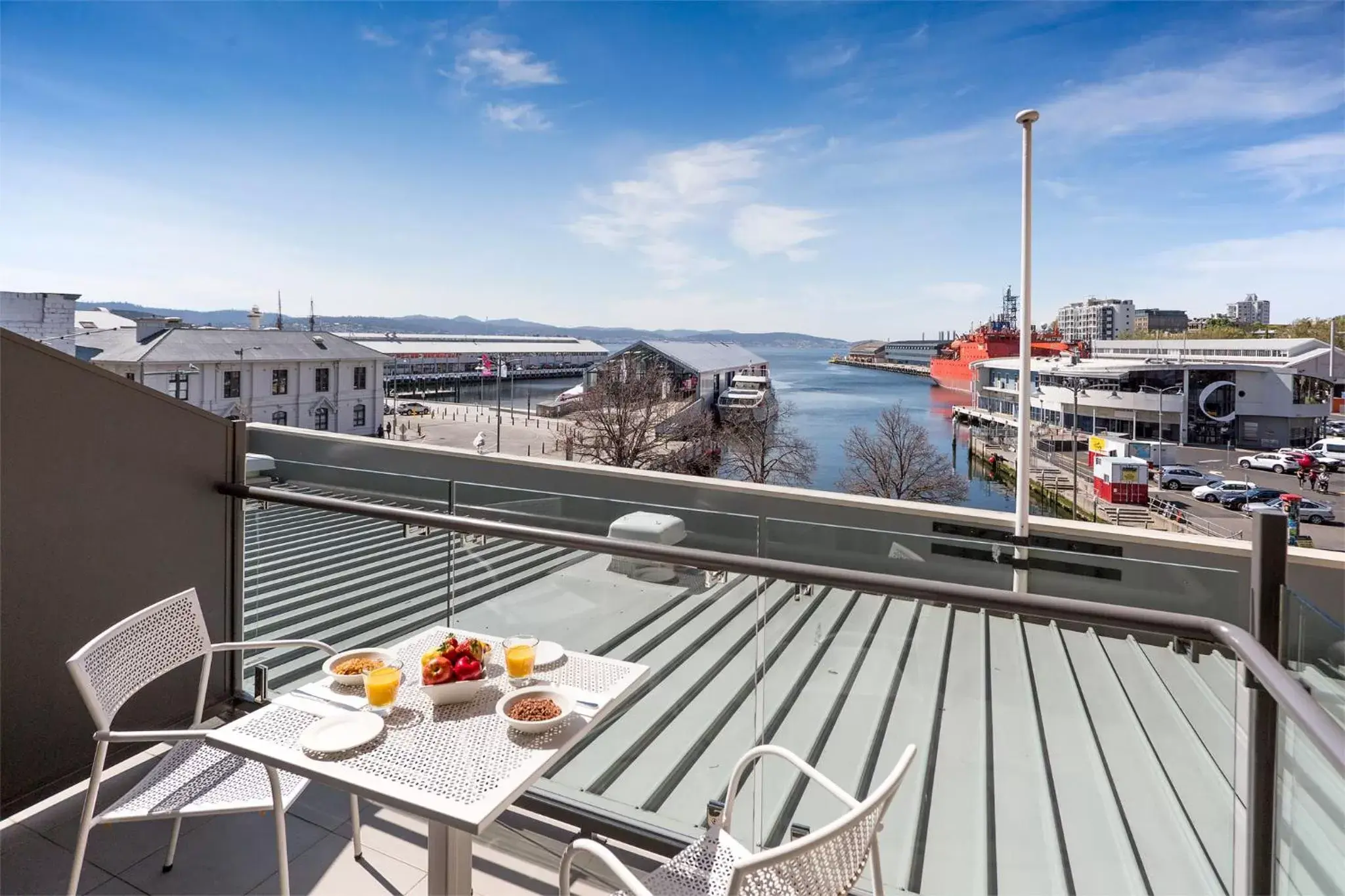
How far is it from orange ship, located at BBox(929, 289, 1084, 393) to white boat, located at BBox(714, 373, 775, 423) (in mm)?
22931

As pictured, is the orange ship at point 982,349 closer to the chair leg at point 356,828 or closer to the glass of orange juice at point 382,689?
the chair leg at point 356,828

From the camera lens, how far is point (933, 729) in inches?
70.4

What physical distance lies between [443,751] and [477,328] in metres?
112

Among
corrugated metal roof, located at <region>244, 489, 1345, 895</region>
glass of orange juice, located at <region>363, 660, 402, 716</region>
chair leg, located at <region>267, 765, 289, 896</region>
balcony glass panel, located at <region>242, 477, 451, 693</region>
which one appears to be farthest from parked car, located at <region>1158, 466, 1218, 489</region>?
chair leg, located at <region>267, 765, 289, 896</region>

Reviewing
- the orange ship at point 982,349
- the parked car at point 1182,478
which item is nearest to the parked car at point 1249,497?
the parked car at point 1182,478

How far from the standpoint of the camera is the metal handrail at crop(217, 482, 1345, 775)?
0.98 meters

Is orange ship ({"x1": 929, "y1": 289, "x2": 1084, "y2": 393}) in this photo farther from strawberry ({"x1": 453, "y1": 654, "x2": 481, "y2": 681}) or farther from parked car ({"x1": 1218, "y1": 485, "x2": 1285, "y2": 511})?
strawberry ({"x1": 453, "y1": 654, "x2": 481, "y2": 681})

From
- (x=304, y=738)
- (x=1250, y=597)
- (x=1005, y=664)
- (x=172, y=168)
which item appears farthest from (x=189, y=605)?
(x=172, y=168)

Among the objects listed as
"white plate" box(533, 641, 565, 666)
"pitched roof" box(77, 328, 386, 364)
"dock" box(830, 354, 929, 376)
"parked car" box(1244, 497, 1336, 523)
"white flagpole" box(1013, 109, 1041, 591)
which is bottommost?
"parked car" box(1244, 497, 1336, 523)

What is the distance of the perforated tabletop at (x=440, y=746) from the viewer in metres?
1.24

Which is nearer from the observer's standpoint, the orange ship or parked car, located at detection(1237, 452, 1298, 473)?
parked car, located at detection(1237, 452, 1298, 473)

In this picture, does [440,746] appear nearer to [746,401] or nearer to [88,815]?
[88,815]

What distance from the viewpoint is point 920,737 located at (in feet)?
5.84

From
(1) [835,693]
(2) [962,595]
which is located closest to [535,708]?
(1) [835,693]
